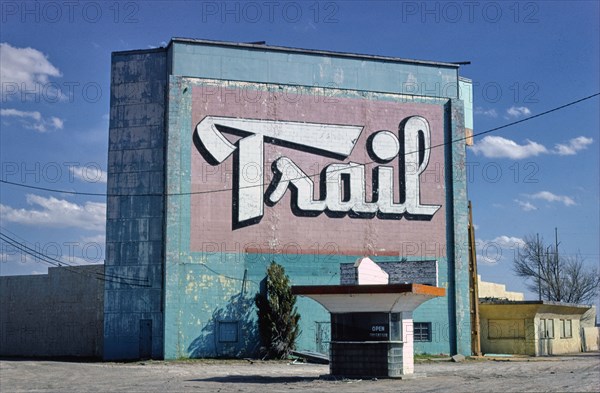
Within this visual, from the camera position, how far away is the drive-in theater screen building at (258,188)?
39625mm

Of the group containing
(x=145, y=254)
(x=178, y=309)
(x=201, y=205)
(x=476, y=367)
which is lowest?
(x=476, y=367)

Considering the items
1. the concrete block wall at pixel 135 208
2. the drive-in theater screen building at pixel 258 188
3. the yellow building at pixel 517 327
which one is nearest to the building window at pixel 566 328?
the yellow building at pixel 517 327

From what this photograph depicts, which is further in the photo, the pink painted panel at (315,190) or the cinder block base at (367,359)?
the pink painted panel at (315,190)

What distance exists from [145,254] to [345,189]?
1079 centimetres

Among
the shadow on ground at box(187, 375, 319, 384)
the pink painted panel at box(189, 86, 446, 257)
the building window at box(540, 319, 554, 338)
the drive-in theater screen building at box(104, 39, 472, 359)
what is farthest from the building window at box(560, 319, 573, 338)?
the shadow on ground at box(187, 375, 319, 384)

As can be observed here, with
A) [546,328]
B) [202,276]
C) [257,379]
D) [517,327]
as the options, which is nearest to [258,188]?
[202,276]

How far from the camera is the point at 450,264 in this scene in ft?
144

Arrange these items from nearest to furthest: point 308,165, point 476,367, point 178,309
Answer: point 476,367 < point 178,309 < point 308,165

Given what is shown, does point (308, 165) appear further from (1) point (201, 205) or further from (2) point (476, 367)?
(2) point (476, 367)

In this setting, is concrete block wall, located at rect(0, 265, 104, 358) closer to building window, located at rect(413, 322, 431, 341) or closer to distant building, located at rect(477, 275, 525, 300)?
building window, located at rect(413, 322, 431, 341)

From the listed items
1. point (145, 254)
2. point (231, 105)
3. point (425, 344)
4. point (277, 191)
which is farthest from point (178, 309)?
point (425, 344)

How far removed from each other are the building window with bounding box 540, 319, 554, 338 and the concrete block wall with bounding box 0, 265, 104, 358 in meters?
26.8

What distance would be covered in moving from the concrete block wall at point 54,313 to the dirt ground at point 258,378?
6660 mm

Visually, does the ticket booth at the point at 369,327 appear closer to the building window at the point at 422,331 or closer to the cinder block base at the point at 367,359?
the cinder block base at the point at 367,359
